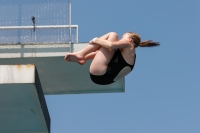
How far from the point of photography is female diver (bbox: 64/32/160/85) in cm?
1211

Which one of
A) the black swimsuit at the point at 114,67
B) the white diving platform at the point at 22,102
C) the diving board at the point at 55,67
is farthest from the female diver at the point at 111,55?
the diving board at the point at 55,67

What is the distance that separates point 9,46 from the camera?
67.8ft

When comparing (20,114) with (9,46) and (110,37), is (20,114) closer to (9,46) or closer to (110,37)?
(9,46)

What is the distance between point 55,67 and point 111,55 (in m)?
9.37

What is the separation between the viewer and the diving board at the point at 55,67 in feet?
67.9

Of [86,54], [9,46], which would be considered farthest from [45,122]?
[86,54]

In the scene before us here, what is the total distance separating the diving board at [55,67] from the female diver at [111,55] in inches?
308

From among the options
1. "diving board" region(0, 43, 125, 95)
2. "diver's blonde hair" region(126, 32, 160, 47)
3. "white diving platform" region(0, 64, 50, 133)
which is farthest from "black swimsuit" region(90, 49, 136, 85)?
"diving board" region(0, 43, 125, 95)

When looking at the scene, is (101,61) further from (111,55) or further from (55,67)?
(55,67)

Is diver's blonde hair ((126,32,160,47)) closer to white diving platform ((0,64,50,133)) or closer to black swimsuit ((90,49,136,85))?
black swimsuit ((90,49,136,85))

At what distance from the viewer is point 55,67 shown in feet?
70.6

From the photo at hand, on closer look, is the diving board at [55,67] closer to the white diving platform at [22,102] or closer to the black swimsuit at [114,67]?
the white diving platform at [22,102]

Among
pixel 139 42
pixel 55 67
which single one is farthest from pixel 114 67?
pixel 55 67

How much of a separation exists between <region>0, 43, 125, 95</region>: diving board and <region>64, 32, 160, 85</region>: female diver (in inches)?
308
